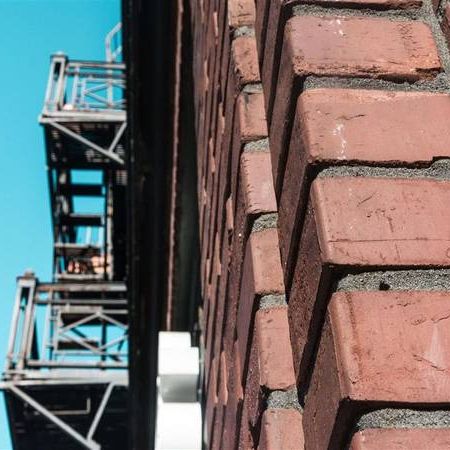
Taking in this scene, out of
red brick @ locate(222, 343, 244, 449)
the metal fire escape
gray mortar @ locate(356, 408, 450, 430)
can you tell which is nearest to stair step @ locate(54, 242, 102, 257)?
the metal fire escape

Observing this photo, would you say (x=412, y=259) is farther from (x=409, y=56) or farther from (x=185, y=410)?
(x=185, y=410)

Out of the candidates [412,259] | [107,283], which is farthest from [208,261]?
[107,283]

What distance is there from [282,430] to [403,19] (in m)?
0.50

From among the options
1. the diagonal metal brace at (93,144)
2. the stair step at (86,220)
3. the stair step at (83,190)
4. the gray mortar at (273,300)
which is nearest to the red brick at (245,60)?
the gray mortar at (273,300)

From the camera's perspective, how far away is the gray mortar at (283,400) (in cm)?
79

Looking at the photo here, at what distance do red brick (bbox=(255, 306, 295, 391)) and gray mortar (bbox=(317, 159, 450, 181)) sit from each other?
21 cm

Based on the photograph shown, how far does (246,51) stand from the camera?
1.09 meters

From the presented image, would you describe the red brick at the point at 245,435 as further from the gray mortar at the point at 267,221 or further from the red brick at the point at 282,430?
the gray mortar at the point at 267,221

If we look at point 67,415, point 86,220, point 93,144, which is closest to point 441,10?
point 67,415

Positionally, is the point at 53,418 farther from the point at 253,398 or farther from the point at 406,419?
the point at 406,419

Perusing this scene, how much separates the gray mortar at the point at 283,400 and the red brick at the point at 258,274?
13 cm

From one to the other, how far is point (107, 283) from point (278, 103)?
10.5 m

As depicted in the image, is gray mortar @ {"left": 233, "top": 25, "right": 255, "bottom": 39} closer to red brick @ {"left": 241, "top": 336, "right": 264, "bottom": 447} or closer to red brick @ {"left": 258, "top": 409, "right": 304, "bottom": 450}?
red brick @ {"left": 241, "top": 336, "right": 264, "bottom": 447}

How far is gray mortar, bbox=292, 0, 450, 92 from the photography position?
0.79 m
